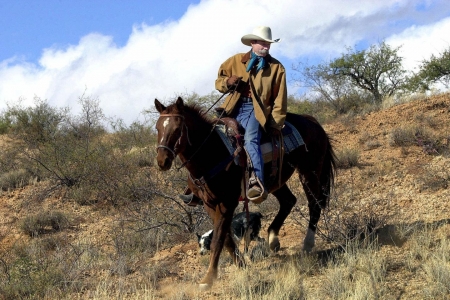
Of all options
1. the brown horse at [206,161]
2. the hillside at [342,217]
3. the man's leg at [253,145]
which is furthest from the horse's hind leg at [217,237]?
the man's leg at [253,145]

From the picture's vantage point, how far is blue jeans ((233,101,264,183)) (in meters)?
6.56

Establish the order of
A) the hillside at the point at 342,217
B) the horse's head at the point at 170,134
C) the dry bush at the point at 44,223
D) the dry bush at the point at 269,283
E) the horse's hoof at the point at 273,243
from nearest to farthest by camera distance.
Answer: the dry bush at the point at 269,283 → the horse's head at the point at 170,134 → the hillside at the point at 342,217 → the horse's hoof at the point at 273,243 → the dry bush at the point at 44,223

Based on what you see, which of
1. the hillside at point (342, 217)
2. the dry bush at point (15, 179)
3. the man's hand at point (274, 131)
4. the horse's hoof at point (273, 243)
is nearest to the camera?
the hillside at point (342, 217)

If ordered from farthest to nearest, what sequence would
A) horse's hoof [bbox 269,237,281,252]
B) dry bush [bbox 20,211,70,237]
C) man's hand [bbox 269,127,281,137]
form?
1. dry bush [bbox 20,211,70,237]
2. horse's hoof [bbox 269,237,281,252]
3. man's hand [bbox 269,127,281,137]

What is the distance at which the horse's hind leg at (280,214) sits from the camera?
24.9 ft

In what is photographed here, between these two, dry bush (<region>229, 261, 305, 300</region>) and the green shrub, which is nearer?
dry bush (<region>229, 261, 305, 300</region>)

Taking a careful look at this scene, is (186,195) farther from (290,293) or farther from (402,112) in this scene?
(402,112)

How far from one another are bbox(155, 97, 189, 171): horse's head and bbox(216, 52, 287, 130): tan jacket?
106 centimetres

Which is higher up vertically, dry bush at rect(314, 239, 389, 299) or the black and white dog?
the black and white dog

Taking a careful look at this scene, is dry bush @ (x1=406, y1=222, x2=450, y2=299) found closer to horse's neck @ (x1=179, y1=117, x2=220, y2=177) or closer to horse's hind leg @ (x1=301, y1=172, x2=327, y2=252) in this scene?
horse's hind leg @ (x1=301, y1=172, x2=327, y2=252)

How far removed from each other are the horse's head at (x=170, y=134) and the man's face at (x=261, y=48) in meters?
1.41

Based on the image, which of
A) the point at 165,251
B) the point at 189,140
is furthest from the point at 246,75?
the point at 165,251

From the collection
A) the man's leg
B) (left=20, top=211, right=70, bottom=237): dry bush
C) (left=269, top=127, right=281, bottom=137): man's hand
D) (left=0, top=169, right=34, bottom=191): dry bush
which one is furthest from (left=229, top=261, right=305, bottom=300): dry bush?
(left=0, top=169, right=34, bottom=191): dry bush

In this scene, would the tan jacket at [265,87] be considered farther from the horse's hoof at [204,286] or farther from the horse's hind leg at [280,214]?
the horse's hoof at [204,286]
